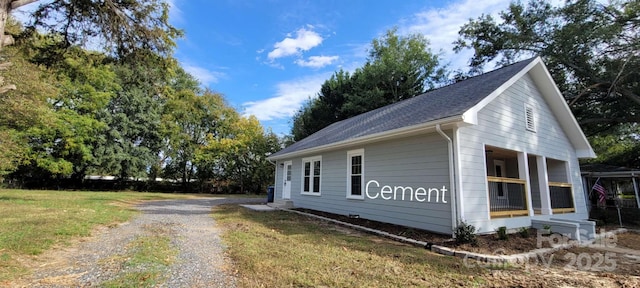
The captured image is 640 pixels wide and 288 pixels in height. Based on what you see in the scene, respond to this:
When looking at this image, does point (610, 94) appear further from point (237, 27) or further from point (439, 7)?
point (237, 27)

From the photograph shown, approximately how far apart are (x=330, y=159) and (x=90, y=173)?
73.7ft

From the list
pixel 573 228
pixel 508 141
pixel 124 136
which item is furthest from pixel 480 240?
pixel 124 136

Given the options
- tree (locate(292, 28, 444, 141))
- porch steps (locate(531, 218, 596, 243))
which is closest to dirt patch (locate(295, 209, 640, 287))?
porch steps (locate(531, 218, 596, 243))

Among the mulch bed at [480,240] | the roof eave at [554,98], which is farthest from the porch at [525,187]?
the roof eave at [554,98]

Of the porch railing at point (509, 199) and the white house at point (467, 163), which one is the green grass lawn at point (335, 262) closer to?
the white house at point (467, 163)

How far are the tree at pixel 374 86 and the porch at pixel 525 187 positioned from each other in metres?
12.4

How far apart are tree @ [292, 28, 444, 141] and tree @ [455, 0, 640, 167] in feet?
27.7

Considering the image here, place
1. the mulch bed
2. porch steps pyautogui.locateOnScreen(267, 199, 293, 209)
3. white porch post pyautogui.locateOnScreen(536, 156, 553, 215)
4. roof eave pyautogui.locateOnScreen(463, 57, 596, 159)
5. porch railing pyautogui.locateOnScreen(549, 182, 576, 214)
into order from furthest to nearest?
1. porch steps pyautogui.locateOnScreen(267, 199, 293, 209)
2. porch railing pyautogui.locateOnScreen(549, 182, 576, 214)
3. white porch post pyautogui.locateOnScreen(536, 156, 553, 215)
4. roof eave pyautogui.locateOnScreen(463, 57, 596, 159)
5. the mulch bed

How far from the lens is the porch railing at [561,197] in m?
9.24

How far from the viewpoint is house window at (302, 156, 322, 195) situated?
37.9 feet

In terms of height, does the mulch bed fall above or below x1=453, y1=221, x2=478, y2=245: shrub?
below

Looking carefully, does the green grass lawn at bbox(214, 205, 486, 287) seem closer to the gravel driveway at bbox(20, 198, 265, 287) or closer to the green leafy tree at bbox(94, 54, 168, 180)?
the gravel driveway at bbox(20, 198, 265, 287)

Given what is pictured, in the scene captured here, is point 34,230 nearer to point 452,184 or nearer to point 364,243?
point 364,243

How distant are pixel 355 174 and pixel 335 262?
516cm
